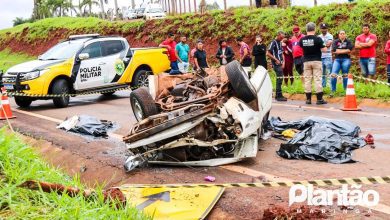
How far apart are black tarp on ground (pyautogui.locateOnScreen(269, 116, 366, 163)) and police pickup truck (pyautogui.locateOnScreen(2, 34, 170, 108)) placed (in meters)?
7.69

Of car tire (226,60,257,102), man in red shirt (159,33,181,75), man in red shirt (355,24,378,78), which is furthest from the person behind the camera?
man in red shirt (159,33,181,75)

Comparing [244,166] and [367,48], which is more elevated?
[367,48]

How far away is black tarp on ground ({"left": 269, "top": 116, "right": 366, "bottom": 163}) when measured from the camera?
5844 mm

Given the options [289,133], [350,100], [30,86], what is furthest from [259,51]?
[30,86]

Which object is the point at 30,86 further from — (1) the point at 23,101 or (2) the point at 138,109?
(2) the point at 138,109

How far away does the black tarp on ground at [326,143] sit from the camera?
19.2 ft

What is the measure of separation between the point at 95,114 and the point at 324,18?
1012 cm

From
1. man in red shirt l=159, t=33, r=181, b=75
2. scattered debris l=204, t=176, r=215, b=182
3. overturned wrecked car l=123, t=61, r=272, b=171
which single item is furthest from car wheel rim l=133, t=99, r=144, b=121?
man in red shirt l=159, t=33, r=181, b=75

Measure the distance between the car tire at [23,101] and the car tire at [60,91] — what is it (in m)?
0.80

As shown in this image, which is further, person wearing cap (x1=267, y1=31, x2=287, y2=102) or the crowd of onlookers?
person wearing cap (x1=267, y1=31, x2=287, y2=102)

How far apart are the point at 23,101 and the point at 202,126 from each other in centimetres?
856

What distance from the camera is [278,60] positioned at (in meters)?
12.2

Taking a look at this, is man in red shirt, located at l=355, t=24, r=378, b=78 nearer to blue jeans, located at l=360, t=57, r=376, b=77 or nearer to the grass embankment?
blue jeans, located at l=360, t=57, r=376, b=77

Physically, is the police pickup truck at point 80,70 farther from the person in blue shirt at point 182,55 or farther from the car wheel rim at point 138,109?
the car wheel rim at point 138,109
